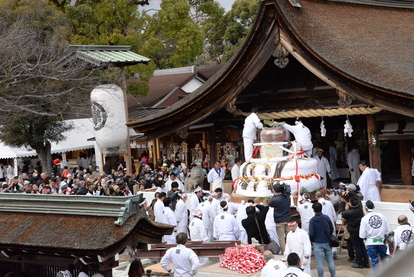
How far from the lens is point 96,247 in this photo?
227 inches

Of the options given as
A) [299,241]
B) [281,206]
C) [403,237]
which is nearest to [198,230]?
[281,206]

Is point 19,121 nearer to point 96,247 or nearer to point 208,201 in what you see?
point 208,201

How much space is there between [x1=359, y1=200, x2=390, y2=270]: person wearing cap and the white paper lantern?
488 inches

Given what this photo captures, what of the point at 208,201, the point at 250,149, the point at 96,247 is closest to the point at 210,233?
the point at 208,201

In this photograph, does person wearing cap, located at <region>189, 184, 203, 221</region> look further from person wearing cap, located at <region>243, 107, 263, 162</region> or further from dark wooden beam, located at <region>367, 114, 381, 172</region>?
dark wooden beam, located at <region>367, 114, 381, 172</region>

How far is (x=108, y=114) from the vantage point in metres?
19.2

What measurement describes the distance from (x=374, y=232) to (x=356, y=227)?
0.63 meters

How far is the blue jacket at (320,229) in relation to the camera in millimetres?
8219

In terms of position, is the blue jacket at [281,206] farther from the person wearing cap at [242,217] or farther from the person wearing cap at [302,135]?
the person wearing cap at [302,135]

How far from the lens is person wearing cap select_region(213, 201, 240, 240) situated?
33.0 ft

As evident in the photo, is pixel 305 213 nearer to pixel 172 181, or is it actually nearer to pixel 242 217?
pixel 242 217

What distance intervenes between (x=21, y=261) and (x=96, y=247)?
177cm

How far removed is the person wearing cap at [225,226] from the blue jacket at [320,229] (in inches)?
85.0

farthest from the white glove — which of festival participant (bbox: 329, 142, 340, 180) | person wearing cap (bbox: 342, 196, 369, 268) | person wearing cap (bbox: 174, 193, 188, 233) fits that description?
festival participant (bbox: 329, 142, 340, 180)
